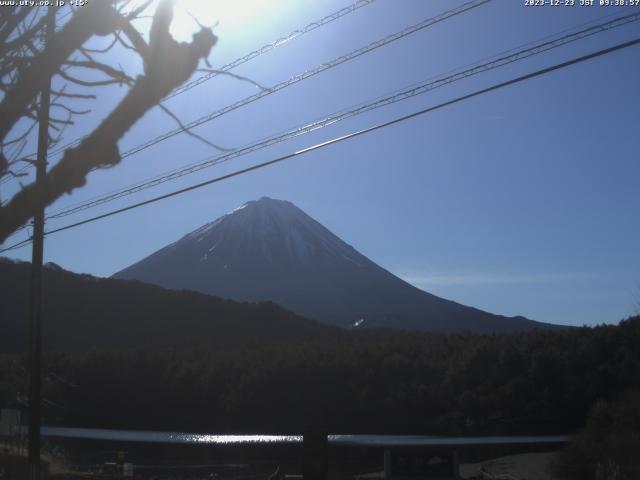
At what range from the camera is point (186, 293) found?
3696 inches

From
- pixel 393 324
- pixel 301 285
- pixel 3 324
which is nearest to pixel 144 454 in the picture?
pixel 3 324

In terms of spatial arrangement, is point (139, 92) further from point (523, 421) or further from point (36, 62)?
point (523, 421)

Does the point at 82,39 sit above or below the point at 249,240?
below

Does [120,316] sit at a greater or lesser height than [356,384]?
greater

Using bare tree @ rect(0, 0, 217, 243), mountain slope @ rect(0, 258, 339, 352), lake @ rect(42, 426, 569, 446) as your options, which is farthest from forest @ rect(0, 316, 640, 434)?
bare tree @ rect(0, 0, 217, 243)

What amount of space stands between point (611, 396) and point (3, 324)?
5109 cm

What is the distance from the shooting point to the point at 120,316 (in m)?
87.6

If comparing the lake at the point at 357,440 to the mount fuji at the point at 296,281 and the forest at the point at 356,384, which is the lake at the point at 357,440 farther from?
the mount fuji at the point at 296,281

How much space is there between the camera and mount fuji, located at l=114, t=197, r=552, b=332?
165625 mm

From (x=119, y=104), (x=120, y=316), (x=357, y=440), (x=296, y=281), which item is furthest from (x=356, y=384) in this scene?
(x=296, y=281)

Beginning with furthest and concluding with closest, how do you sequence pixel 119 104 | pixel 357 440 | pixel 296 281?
pixel 296 281 < pixel 357 440 < pixel 119 104

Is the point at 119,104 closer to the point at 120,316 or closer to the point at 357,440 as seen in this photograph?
the point at 357,440

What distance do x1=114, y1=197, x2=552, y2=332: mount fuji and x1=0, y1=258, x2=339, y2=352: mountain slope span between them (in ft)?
202

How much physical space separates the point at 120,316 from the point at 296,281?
316 feet
